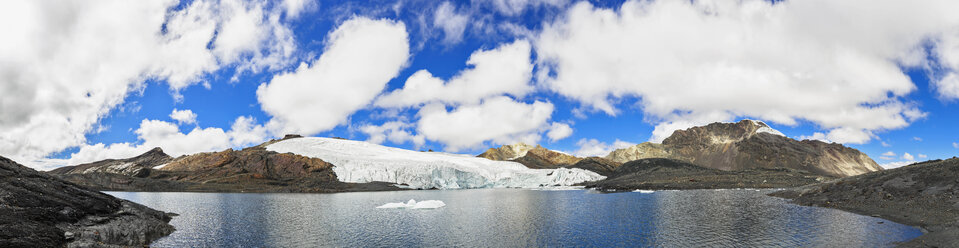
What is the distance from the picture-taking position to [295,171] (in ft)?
495

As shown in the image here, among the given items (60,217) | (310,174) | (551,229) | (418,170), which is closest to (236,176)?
(310,174)

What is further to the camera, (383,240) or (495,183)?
(495,183)

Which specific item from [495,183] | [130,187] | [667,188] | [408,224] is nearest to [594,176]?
[495,183]

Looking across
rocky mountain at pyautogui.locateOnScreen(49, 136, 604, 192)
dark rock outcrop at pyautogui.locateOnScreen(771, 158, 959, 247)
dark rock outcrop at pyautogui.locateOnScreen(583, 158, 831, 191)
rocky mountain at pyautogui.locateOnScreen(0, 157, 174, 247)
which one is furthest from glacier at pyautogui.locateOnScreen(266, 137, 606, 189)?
rocky mountain at pyautogui.locateOnScreen(0, 157, 174, 247)

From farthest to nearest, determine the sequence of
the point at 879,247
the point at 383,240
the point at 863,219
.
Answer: the point at 863,219 < the point at 383,240 < the point at 879,247

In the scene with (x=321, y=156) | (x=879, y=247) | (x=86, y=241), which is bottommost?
(x=879, y=247)

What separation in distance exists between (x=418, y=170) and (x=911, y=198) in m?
123

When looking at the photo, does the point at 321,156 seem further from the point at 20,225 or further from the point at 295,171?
the point at 20,225

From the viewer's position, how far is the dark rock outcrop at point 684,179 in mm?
121956

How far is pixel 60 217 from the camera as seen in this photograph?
1055 inches

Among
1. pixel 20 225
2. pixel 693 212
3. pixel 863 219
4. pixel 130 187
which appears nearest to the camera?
pixel 20 225

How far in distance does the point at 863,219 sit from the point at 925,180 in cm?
1403

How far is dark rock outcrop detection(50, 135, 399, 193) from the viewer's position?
135625 millimetres

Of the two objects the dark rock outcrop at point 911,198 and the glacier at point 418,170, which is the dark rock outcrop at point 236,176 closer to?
the glacier at point 418,170
